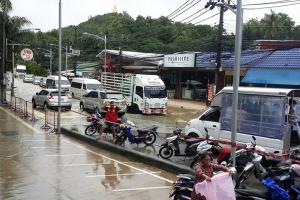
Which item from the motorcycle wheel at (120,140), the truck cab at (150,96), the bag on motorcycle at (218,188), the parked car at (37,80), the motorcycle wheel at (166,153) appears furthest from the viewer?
the parked car at (37,80)

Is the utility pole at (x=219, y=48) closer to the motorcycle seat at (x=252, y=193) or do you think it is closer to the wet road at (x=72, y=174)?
the wet road at (x=72, y=174)

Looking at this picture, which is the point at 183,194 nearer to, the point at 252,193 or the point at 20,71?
the point at 252,193

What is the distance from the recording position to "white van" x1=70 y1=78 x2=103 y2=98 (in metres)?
42.5

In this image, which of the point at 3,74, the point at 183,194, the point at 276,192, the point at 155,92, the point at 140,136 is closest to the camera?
the point at 276,192

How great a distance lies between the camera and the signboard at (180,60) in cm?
4262

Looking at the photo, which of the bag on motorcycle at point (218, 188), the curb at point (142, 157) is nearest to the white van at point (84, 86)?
the curb at point (142, 157)

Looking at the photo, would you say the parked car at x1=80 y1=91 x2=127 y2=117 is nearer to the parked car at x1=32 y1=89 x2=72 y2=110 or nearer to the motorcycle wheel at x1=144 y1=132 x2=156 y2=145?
the parked car at x1=32 y1=89 x2=72 y2=110

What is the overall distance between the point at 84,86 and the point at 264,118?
31.2 m

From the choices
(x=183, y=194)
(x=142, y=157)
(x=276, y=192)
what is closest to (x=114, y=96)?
(x=142, y=157)

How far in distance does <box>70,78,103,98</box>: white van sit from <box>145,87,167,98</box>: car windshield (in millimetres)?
9475

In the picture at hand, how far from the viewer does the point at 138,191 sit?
10938 mm

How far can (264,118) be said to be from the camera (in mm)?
13461

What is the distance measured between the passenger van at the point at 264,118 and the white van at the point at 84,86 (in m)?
27.3

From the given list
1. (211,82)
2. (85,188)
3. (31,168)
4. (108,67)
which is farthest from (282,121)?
(108,67)
